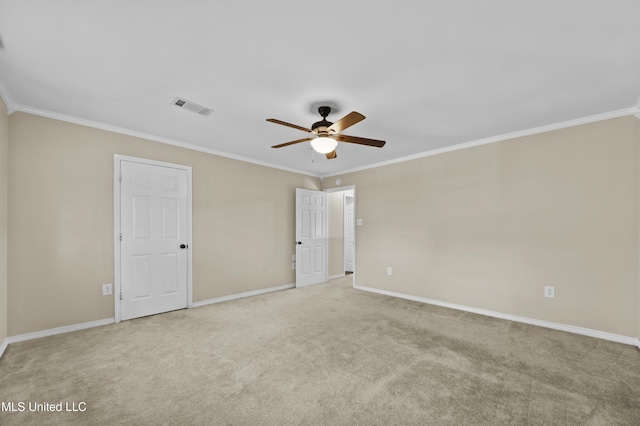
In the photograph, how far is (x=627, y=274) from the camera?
9.63 feet

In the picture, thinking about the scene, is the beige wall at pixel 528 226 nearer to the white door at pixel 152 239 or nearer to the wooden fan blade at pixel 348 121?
the wooden fan blade at pixel 348 121

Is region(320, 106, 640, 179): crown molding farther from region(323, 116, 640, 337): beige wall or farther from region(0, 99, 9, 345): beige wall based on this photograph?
region(0, 99, 9, 345): beige wall

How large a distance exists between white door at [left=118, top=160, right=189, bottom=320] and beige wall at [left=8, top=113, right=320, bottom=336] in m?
0.16

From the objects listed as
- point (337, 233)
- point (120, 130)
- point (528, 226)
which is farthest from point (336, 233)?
point (120, 130)

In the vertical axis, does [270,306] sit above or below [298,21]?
below

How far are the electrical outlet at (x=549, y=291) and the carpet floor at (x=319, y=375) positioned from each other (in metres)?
0.41

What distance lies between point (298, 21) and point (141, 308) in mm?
3870

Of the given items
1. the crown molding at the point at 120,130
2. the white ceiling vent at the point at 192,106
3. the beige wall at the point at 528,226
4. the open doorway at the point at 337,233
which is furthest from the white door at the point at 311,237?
the white ceiling vent at the point at 192,106

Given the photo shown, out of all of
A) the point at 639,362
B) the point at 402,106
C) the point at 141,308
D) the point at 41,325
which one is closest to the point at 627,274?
the point at 639,362

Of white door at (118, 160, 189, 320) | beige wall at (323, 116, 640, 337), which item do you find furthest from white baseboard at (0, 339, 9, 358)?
beige wall at (323, 116, 640, 337)

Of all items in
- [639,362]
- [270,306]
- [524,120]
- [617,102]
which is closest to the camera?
[639,362]

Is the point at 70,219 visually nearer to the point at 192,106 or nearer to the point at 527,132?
the point at 192,106

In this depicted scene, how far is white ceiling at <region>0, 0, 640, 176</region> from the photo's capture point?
1.66 meters

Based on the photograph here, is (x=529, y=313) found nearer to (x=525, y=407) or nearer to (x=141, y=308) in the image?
(x=525, y=407)
